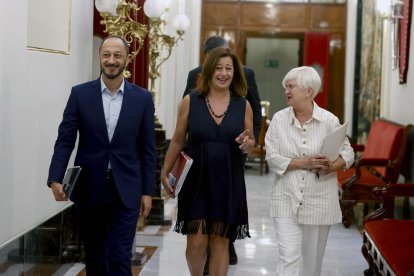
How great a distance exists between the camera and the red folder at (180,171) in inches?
199

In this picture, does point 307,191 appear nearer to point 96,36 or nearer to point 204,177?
point 204,177

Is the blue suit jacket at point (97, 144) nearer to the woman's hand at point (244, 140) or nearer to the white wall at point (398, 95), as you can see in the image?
the woman's hand at point (244, 140)

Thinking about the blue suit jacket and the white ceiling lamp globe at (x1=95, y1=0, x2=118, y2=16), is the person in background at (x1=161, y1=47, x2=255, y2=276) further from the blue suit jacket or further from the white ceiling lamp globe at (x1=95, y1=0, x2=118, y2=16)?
the white ceiling lamp globe at (x1=95, y1=0, x2=118, y2=16)

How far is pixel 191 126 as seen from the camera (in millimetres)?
5355

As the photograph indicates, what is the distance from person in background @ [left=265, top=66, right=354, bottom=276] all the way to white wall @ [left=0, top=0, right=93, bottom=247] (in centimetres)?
172

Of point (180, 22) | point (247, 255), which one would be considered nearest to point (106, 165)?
point (247, 255)

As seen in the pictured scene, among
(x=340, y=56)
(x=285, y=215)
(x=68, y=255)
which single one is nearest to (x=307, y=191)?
(x=285, y=215)

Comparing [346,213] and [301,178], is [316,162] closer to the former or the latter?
[301,178]

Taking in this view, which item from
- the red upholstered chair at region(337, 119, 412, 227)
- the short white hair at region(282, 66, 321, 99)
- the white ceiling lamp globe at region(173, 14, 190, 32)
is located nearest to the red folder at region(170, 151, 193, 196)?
Result: the short white hair at region(282, 66, 321, 99)

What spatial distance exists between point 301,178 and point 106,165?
135cm

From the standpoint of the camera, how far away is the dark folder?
14.7 ft

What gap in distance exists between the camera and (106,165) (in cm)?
468

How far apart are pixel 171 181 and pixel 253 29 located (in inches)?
583

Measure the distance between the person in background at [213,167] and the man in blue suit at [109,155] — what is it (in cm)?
55
